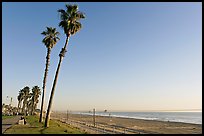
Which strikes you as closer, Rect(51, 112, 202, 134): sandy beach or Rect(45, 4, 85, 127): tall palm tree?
Rect(45, 4, 85, 127): tall palm tree

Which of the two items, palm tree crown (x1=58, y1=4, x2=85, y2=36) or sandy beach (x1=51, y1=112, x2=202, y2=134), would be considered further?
sandy beach (x1=51, y1=112, x2=202, y2=134)

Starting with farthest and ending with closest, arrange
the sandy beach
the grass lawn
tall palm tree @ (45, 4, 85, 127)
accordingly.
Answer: the sandy beach, tall palm tree @ (45, 4, 85, 127), the grass lawn

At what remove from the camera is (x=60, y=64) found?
2817 centimetres

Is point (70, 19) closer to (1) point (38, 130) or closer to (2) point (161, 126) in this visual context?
(1) point (38, 130)

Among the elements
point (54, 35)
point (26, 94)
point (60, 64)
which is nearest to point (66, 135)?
point (60, 64)

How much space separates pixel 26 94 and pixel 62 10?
66542 millimetres

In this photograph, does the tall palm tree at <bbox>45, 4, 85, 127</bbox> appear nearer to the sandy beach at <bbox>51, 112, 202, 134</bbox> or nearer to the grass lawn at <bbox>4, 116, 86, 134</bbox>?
the grass lawn at <bbox>4, 116, 86, 134</bbox>

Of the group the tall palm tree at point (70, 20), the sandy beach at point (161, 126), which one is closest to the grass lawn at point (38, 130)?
the tall palm tree at point (70, 20)

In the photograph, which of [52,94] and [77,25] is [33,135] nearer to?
[52,94]

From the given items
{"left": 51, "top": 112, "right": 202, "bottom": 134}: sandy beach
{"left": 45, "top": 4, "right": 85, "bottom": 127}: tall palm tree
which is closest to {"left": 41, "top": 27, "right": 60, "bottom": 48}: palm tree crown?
{"left": 45, "top": 4, "right": 85, "bottom": 127}: tall palm tree

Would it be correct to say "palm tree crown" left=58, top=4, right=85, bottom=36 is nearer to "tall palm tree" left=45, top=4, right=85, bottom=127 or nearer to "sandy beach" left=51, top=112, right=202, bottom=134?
"tall palm tree" left=45, top=4, right=85, bottom=127

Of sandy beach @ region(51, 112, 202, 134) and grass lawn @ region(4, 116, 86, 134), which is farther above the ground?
grass lawn @ region(4, 116, 86, 134)

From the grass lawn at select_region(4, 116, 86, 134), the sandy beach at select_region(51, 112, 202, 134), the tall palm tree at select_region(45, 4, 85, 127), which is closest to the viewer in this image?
the grass lawn at select_region(4, 116, 86, 134)

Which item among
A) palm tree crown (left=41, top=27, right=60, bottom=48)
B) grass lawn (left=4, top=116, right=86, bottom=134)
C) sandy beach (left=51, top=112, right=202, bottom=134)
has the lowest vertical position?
sandy beach (left=51, top=112, right=202, bottom=134)
